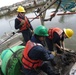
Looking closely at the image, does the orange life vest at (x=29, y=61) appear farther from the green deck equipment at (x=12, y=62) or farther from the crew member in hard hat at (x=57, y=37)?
the crew member in hard hat at (x=57, y=37)

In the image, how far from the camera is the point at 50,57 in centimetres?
477

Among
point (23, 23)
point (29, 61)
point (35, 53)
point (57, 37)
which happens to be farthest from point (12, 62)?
point (23, 23)

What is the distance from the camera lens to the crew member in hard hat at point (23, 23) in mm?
8141

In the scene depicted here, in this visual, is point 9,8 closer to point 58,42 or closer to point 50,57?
point 58,42

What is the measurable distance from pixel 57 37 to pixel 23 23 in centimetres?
250

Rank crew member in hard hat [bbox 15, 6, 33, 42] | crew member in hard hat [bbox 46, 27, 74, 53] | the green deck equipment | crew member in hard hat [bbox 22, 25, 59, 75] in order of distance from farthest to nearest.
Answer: crew member in hard hat [bbox 15, 6, 33, 42]
crew member in hard hat [bbox 46, 27, 74, 53]
the green deck equipment
crew member in hard hat [bbox 22, 25, 59, 75]

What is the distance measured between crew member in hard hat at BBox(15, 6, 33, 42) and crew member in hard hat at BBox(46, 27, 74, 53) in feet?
6.22

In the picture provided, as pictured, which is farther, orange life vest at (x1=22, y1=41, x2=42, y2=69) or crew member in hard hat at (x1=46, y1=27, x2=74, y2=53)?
crew member in hard hat at (x1=46, y1=27, x2=74, y2=53)

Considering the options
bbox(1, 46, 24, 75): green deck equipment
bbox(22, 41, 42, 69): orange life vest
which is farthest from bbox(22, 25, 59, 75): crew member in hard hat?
bbox(1, 46, 24, 75): green deck equipment

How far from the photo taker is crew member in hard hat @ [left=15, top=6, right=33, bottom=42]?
26.7 feet

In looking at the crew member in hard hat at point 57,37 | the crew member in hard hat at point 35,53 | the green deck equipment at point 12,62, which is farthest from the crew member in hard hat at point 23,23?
the crew member in hard hat at point 35,53

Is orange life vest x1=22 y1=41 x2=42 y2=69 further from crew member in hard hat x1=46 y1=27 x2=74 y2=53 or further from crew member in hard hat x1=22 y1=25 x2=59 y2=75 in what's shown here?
crew member in hard hat x1=46 y1=27 x2=74 y2=53

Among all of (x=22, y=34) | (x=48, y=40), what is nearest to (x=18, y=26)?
(x=22, y=34)

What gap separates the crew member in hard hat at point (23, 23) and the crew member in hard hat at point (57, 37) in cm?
189
